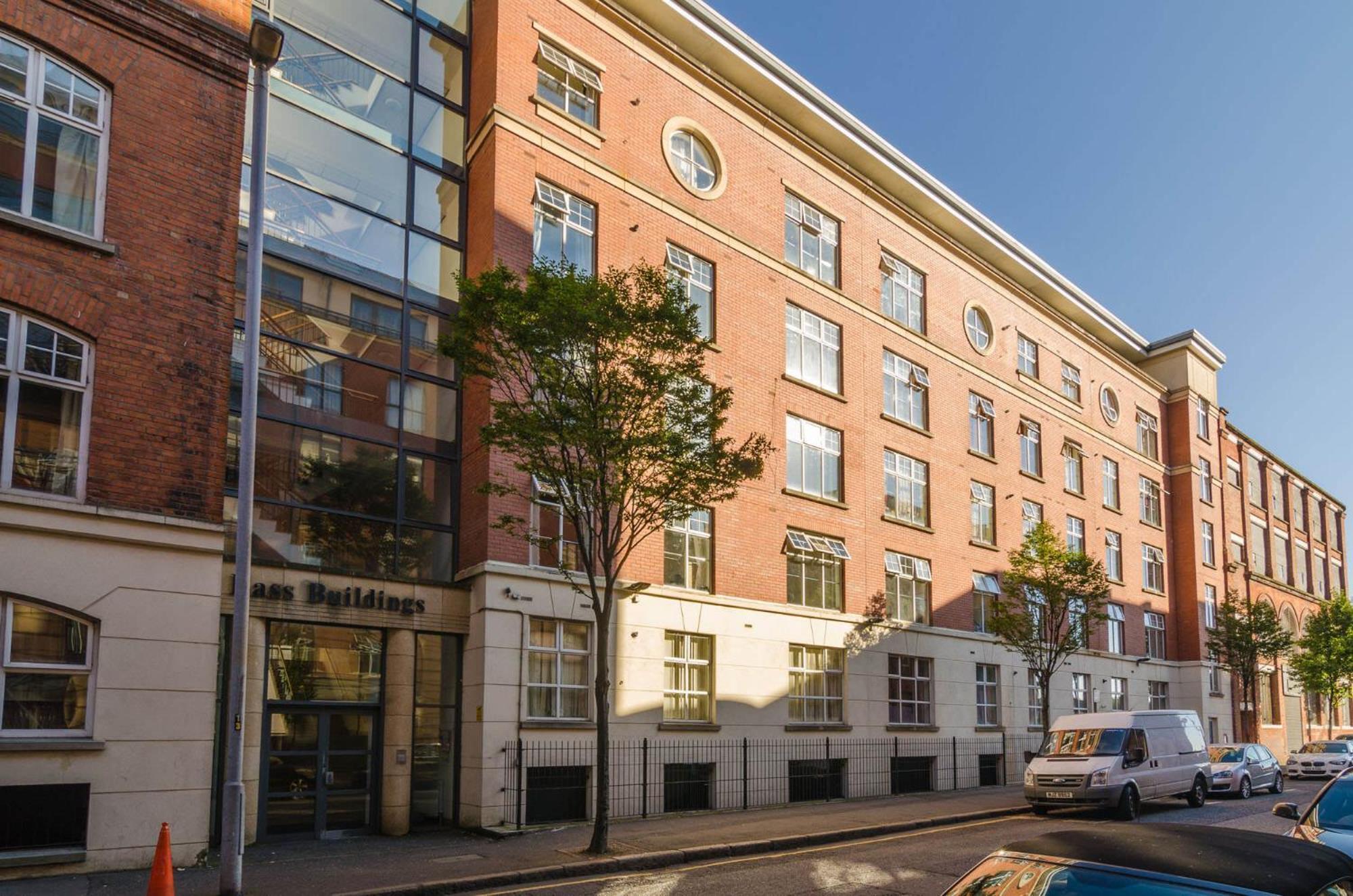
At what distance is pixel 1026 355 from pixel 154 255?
29820 millimetres

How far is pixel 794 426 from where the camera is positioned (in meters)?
26.2

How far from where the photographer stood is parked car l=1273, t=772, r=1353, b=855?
9367mm

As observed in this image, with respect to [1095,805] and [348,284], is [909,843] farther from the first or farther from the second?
[348,284]

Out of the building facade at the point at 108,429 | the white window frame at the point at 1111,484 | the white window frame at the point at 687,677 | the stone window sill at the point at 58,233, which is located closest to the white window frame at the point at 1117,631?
the white window frame at the point at 1111,484

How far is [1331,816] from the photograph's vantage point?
999 centimetres

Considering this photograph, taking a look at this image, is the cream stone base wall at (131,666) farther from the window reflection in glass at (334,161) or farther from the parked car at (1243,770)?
the parked car at (1243,770)

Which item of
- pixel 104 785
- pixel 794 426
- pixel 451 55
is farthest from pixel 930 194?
pixel 104 785

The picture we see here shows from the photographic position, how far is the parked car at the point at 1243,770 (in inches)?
994

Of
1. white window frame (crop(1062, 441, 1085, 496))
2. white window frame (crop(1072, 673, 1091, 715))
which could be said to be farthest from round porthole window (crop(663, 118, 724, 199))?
white window frame (crop(1072, 673, 1091, 715))

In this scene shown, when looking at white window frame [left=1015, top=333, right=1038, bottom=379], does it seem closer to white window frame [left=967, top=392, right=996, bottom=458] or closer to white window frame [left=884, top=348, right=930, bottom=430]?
white window frame [left=967, top=392, right=996, bottom=458]

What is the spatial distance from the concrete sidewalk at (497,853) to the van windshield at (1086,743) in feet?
5.75

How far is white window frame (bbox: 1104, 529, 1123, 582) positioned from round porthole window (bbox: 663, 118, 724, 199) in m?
23.2

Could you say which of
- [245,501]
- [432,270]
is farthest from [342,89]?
[245,501]

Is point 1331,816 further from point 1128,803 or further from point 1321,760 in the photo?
point 1321,760
